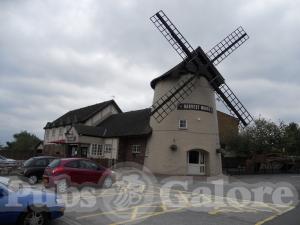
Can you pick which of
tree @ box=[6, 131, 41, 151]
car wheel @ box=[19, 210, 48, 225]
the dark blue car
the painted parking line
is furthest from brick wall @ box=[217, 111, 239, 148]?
tree @ box=[6, 131, 41, 151]

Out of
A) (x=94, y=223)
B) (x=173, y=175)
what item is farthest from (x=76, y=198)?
(x=173, y=175)

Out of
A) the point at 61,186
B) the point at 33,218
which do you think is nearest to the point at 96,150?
the point at 61,186

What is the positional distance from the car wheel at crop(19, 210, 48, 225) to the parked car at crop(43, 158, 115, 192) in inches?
291

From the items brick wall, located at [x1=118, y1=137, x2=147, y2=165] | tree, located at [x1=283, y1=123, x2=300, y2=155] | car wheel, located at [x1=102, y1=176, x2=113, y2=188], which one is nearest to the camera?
car wheel, located at [x1=102, y1=176, x2=113, y2=188]

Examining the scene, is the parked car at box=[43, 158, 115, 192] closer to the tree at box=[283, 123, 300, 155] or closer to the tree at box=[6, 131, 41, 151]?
the tree at box=[283, 123, 300, 155]

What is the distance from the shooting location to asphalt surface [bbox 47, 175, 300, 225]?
11328mm

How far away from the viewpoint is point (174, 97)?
30688 millimetres

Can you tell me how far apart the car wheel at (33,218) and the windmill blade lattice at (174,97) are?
21.0 meters

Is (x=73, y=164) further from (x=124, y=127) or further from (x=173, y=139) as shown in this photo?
(x=124, y=127)

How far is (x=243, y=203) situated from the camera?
15.2m

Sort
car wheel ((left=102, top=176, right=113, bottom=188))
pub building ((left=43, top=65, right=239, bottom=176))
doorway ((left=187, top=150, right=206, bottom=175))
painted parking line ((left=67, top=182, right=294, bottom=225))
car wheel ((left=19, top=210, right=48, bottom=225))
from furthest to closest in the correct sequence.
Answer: doorway ((left=187, top=150, right=206, bottom=175)) < pub building ((left=43, top=65, right=239, bottom=176)) < car wheel ((left=102, top=176, right=113, bottom=188)) < painted parking line ((left=67, top=182, right=294, bottom=225)) < car wheel ((left=19, top=210, right=48, bottom=225))

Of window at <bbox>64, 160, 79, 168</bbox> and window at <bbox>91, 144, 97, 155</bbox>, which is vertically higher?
window at <bbox>91, 144, 97, 155</bbox>

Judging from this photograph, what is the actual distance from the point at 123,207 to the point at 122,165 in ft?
70.3

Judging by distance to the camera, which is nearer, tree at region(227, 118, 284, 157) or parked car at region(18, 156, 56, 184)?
parked car at region(18, 156, 56, 184)
